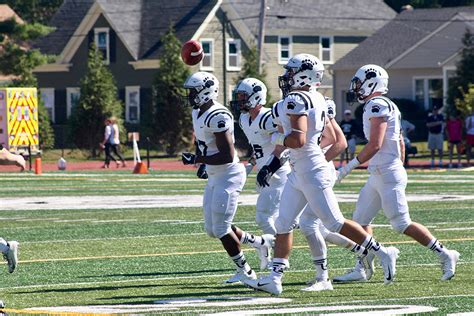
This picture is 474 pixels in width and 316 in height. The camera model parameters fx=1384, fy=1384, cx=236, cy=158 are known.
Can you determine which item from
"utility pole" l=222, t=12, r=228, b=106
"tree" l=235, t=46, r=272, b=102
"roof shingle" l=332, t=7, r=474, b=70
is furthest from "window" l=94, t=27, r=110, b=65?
"roof shingle" l=332, t=7, r=474, b=70

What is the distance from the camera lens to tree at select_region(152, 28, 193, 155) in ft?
170

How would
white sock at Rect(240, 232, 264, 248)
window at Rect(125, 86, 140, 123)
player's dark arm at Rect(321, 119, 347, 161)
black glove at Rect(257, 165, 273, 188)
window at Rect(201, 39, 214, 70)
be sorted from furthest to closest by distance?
window at Rect(125, 86, 140, 123)
window at Rect(201, 39, 214, 70)
white sock at Rect(240, 232, 264, 248)
player's dark arm at Rect(321, 119, 347, 161)
black glove at Rect(257, 165, 273, 188)

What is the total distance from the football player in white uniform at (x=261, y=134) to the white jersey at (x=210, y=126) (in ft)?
3.45

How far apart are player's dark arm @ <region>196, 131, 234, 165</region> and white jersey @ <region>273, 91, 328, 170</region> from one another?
748mm

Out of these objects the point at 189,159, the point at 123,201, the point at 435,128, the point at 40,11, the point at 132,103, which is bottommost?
the point at 123,201

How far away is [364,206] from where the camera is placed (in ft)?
40.4

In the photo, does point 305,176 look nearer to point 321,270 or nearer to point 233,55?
point 321,270

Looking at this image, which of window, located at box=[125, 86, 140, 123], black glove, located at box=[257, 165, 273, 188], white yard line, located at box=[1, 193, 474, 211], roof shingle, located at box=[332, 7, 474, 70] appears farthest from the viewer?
roof shingle, located at box=[332, 7, 474, 70]

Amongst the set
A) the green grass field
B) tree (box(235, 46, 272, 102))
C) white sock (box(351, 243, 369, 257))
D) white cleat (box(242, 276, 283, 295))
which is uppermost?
tree (box(235, 46, 272, 102))

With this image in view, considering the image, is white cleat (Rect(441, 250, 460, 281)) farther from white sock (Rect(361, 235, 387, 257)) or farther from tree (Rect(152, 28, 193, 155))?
tree (Rect(152, 28, 193, 155))

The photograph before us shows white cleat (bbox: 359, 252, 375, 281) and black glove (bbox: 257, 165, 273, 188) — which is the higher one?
black glove (bbox: 257, 165, 273, 188)

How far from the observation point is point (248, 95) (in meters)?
13.3

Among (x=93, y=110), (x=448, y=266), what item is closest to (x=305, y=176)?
(x=448, y=266)

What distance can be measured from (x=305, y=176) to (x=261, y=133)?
235 cm
